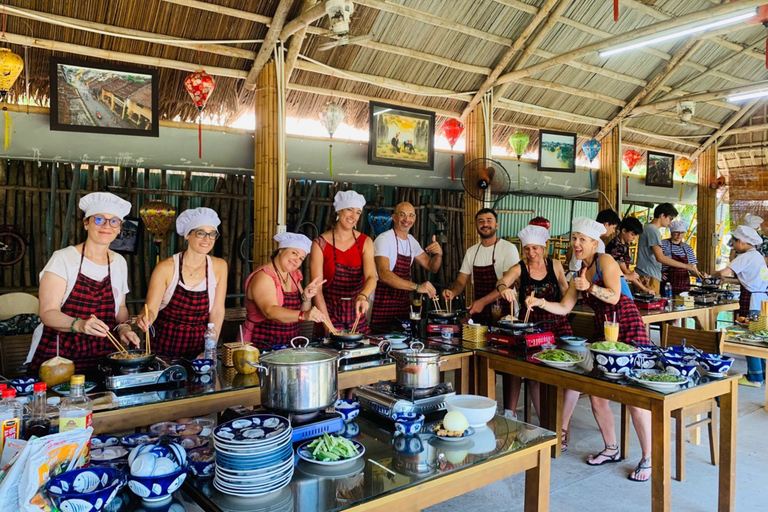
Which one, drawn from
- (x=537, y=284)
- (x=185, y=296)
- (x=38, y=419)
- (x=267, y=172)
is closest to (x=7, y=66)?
(x=267, y=172)

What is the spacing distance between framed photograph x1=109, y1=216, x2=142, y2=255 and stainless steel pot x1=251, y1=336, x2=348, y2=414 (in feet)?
16.6

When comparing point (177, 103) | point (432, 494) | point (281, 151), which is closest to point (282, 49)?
point (281, 151)

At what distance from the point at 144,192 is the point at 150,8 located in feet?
6.67

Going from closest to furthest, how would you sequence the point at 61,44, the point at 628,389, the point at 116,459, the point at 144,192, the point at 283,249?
the point at 116,459 < the point at 628,389 < the point at 283,249 < the point at 61,44 < the point at 144,192

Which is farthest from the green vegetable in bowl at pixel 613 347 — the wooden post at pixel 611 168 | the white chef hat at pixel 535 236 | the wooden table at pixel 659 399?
the wooden post at pixel 611 168

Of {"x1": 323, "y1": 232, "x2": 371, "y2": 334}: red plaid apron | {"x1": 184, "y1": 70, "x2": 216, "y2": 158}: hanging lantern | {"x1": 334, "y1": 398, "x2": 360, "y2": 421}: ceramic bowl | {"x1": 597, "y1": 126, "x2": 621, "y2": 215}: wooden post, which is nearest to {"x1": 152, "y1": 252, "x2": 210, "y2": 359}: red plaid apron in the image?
{"x1": 323, "y1": 232, "x2": 371, "y2": 334}: red plaid apron

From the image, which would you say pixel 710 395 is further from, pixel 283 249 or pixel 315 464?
pixel 283 249

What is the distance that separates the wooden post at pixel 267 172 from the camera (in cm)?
595

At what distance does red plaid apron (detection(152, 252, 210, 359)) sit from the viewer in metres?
3.34

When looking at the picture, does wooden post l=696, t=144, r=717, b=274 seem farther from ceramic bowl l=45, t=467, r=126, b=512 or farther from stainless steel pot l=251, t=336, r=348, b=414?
ceramic bowl l=45, t=467, r=126, b=512

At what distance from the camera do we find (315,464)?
6.01 feet

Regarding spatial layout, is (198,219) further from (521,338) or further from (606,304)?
(606,304)

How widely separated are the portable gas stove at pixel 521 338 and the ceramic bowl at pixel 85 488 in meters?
2.66

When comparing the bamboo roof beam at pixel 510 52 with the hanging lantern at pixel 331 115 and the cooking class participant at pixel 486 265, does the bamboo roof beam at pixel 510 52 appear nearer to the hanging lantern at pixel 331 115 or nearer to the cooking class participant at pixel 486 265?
the hanging lantern at pixel 331 115
